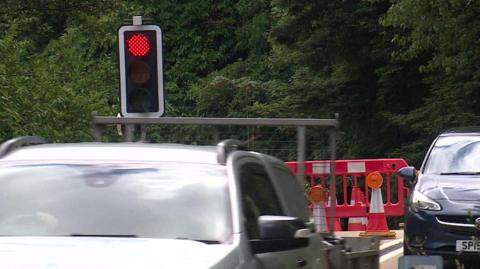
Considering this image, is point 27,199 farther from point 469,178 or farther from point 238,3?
point 238,3

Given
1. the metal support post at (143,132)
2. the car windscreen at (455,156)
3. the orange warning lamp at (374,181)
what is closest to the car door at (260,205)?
the metal support post at (143,132)

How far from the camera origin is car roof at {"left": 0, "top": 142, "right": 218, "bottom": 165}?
6.25 meters

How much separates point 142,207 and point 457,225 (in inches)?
235

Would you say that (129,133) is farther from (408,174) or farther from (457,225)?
(408,174)

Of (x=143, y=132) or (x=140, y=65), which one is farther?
(x=140, y=65)

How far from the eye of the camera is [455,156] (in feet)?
41.1

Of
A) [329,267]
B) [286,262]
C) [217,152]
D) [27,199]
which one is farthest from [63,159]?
[329,267]

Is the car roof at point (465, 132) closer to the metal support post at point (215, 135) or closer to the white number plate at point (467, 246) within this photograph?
the white number plate at point (467, 246)

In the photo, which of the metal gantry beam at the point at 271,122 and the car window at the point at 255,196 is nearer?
the car window at the point at 255,196

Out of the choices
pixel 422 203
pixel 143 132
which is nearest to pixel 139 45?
pixel 143 132

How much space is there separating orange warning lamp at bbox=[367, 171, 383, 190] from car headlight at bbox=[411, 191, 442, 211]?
5.31 metres

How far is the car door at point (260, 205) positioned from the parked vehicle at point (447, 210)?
4.03 m

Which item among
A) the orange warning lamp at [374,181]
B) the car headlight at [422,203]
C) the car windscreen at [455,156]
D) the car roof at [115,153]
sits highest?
the car roof at [115,153]

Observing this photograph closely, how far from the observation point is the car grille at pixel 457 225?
11.1 metres
